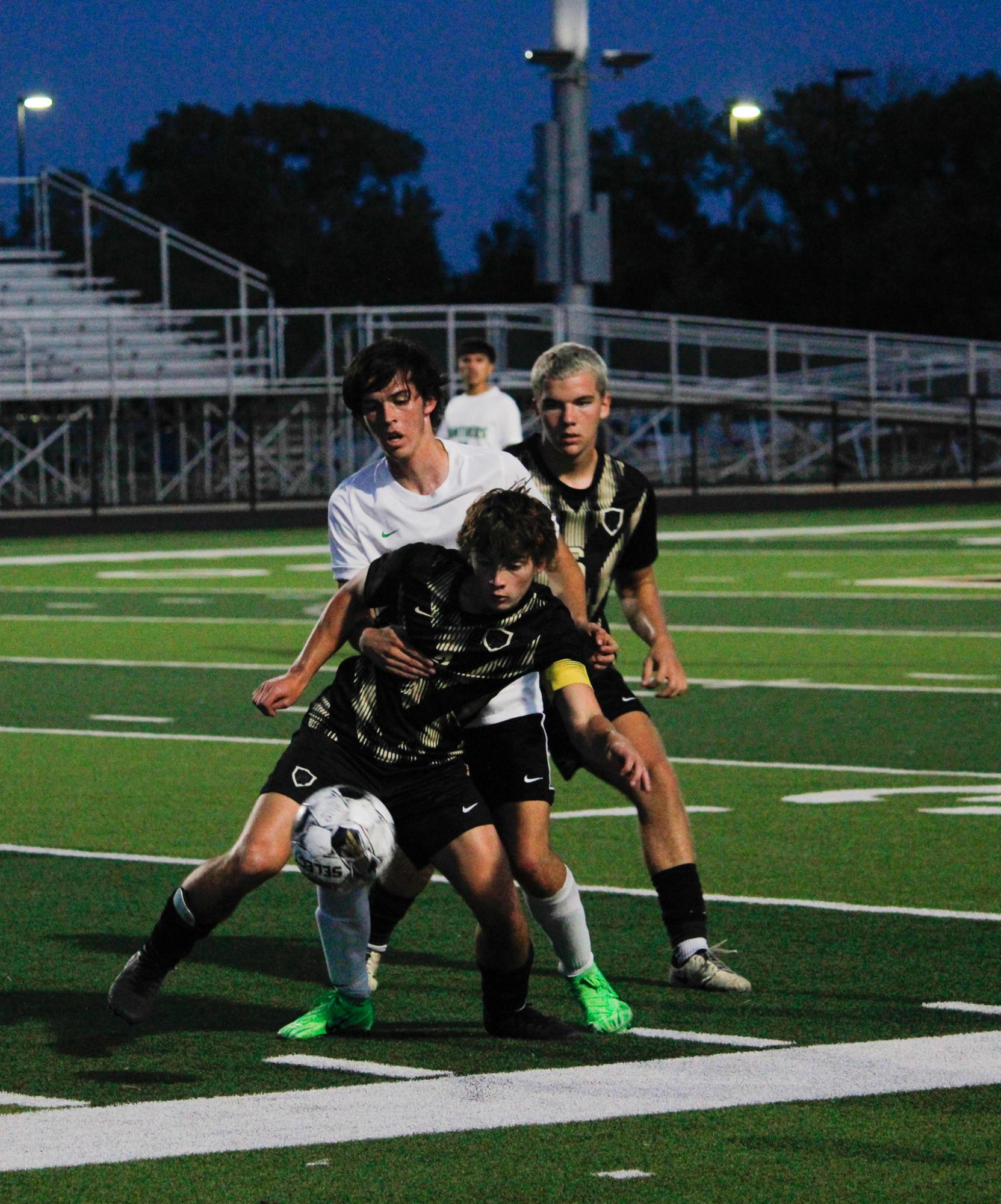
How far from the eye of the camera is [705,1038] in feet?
21.5

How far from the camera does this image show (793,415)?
43875 mm

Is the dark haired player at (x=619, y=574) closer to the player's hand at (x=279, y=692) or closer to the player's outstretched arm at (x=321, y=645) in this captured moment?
the player's outstretched arm at (x=321, y=645)

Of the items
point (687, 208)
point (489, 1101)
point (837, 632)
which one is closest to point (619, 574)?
point (489, 1101)

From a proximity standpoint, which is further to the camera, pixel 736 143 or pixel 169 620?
pixel 736 143

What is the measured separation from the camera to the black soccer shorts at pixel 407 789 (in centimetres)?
640

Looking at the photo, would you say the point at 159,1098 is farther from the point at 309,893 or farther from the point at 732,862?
the point at 732,862

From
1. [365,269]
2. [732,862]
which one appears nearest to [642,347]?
[732,862]

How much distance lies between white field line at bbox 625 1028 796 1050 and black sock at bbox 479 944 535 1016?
31cm

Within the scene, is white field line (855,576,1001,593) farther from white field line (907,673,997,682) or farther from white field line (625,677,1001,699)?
white field line (625,677,1001,699)

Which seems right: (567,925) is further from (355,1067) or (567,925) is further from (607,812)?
(607,812)

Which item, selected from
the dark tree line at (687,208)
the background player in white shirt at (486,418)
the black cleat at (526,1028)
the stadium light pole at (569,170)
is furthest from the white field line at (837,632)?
the dark tree line at (687,208)

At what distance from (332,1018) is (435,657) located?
0.98m

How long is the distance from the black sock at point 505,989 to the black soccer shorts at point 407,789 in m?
0.34

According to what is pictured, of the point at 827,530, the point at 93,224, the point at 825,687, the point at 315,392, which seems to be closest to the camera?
the point at 825,687
